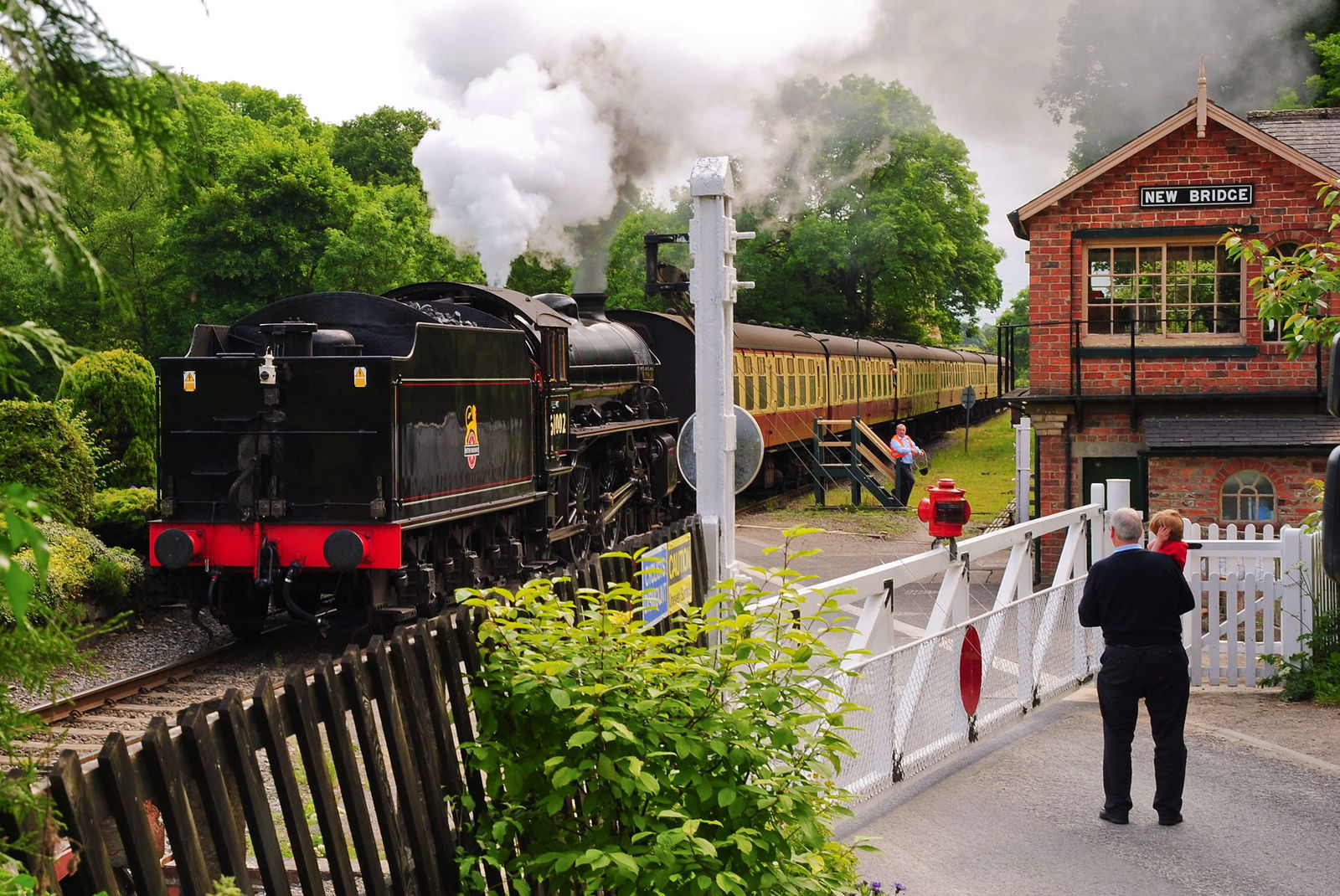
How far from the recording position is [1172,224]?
15750 mm

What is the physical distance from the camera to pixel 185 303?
128 feet

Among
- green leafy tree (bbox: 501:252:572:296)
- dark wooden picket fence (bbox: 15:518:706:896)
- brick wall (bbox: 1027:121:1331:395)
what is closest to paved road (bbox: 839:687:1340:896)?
dark wooden picket fence (bbox: 15:518:706:896)

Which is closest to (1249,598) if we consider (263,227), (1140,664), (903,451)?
(1140,664)

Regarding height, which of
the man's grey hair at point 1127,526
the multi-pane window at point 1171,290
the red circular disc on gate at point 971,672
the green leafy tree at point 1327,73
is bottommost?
the red circular disc on gate at point 971,672

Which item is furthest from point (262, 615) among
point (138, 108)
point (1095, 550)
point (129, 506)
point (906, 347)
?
point (906, 347)

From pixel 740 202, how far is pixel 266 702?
128 ft

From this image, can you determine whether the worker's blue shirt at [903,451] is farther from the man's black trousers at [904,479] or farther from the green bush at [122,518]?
the green bush at [122,518]

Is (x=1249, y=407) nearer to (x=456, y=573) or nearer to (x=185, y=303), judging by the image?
(x=456, y=573)

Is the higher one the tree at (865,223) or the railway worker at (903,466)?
the tree at (865,223)

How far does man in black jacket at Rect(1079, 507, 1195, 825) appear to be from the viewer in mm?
6270

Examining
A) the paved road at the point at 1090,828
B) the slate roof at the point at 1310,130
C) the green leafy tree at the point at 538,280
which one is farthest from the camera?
the green leafy tree at the point at 538,280

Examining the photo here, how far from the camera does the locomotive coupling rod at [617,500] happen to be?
15188mm

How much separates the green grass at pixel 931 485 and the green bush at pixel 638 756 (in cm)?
1424

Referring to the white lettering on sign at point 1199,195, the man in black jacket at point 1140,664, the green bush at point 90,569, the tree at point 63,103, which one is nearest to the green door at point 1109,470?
the white lettering on sign at point 1199,195
